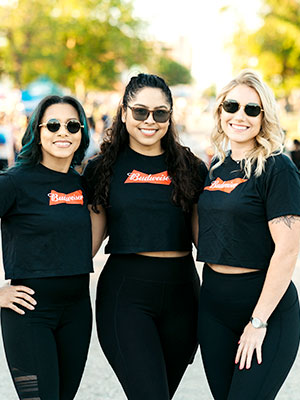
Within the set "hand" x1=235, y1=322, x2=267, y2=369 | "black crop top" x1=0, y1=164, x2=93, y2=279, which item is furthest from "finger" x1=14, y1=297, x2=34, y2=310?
"hand" x1=235, y1=322, x2=267, y2=369

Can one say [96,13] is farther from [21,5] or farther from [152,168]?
[152,168]

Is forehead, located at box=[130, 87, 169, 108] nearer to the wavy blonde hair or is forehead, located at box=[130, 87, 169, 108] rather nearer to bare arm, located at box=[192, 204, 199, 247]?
the wavy blonde hair

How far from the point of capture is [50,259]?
2.74 meters

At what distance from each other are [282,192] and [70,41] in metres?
31.6

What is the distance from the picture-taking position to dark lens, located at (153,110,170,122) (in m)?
3.03

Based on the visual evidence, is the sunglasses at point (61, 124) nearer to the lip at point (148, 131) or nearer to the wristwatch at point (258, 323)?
the lip at point (148, 131)

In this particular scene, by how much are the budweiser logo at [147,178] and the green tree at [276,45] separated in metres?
26.3

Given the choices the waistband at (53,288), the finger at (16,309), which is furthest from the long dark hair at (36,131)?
the finger at (16,309)

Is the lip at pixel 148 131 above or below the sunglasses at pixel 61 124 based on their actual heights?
below

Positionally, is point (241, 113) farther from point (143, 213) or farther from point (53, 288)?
point (53, 288)

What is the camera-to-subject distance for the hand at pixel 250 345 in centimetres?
258

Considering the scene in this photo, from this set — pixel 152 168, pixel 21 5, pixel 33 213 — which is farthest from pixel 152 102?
pixel 21 5

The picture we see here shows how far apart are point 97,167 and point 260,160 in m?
0.95

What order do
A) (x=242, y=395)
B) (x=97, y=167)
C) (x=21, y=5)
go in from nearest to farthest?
(x=242, y=395), (x=97, y=167), (x=21, y=5)
